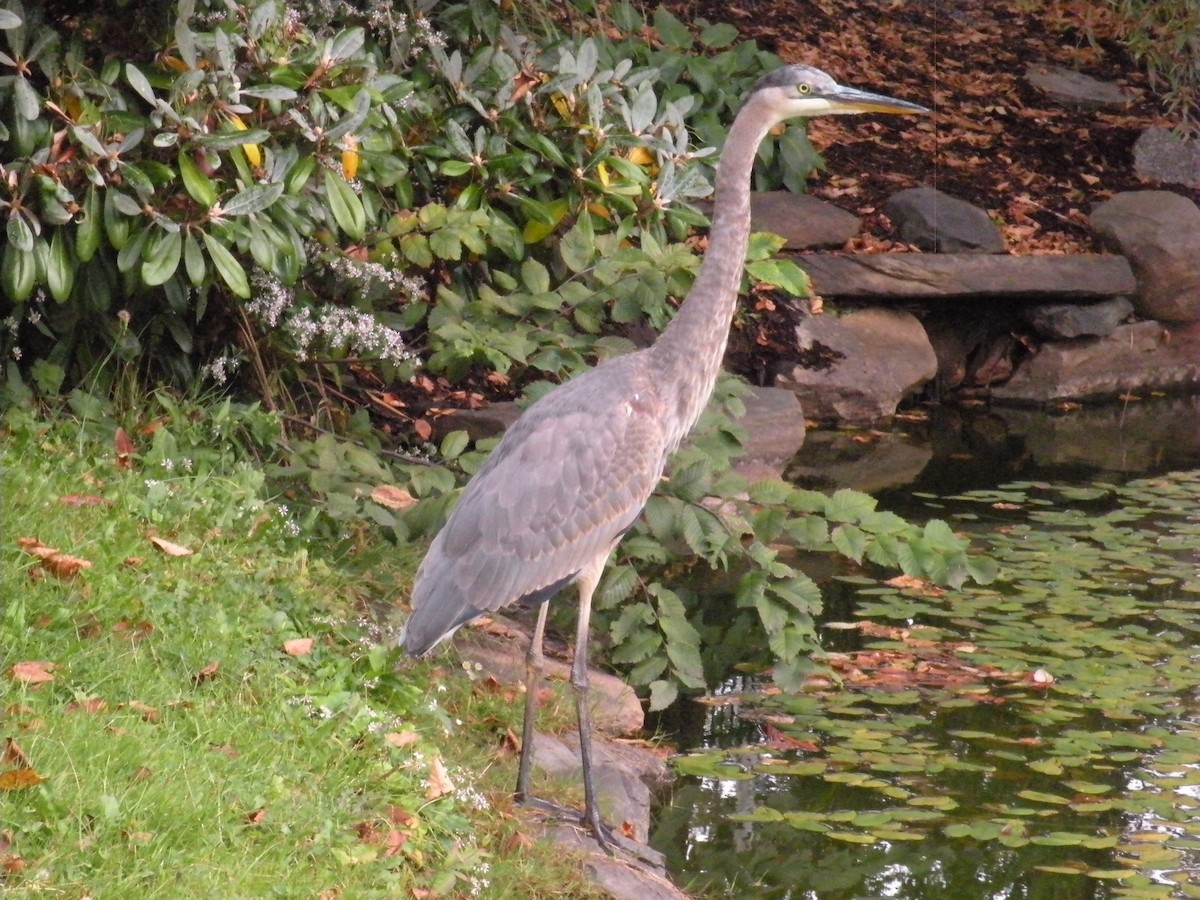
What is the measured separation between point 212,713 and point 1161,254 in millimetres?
10126

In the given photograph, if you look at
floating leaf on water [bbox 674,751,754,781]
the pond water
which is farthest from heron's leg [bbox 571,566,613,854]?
floating leaf on water [bbox 674,751,754,781]

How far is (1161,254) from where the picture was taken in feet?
39.5

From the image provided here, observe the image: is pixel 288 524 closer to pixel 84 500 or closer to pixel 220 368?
pixel 84 500

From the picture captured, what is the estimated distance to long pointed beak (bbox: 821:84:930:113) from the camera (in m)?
4.95

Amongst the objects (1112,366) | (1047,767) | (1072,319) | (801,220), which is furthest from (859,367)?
(1047,767)

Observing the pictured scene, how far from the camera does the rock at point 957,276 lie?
A: 437 inches

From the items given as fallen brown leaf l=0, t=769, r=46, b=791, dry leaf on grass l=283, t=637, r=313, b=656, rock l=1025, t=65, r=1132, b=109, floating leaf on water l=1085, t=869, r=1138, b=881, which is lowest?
floating leaf on water l=1085, t=869, r=1138, b=881

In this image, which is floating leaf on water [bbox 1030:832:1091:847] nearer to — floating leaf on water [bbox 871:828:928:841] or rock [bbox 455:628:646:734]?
floating leaf on water [bbox 871:828:928:841]

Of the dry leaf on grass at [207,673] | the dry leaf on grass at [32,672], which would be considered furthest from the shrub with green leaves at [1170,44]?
the dry leaf on grass at [32,672]

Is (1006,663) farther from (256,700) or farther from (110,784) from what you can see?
(110,784)

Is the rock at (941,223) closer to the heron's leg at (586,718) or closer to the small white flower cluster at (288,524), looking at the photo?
the small white flower cluster at (288,524)

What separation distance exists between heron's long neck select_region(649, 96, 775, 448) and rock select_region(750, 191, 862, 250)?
20.5 feet

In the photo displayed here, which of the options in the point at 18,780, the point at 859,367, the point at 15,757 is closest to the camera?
the point at 18,780

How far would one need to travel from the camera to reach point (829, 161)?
13297 millimetres
